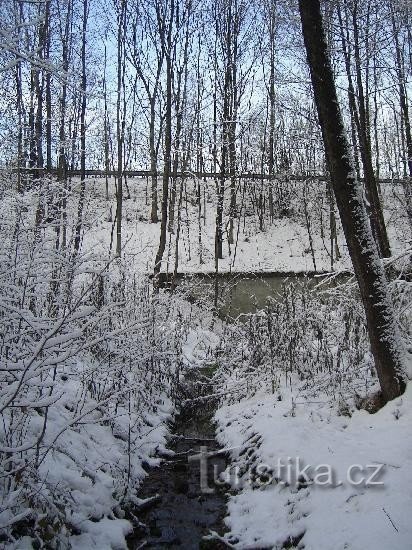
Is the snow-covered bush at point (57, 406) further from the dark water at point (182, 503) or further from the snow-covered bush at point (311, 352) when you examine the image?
the snow-covered bush at point (311, 352)

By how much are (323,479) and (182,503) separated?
1.44 meters

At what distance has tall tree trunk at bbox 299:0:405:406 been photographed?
4.92 metres

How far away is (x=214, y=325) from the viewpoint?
1314 centimetres

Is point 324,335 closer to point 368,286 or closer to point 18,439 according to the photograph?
point 368,286

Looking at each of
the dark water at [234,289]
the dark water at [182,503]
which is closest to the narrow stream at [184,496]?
the dark water at [182,503]

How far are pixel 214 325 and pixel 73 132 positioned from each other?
38.4 ft

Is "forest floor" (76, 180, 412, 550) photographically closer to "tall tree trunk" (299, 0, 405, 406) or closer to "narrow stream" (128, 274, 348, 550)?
"narrow stream" (128, 274, 348, 550)

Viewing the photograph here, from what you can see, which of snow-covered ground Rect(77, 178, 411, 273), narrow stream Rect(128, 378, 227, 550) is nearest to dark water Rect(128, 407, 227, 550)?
narrow stream Rect(128, 378, 227, 550)

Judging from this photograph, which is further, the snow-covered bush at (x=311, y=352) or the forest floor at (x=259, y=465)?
the snow-covered bush at (x=311, y=352)

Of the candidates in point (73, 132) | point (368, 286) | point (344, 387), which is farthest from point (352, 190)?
point (73, 132)

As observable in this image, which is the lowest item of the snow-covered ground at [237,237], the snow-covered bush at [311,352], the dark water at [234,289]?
the snow-covered bush at [311,352]

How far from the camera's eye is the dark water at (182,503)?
385cm

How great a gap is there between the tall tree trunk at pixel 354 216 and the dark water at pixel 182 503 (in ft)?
7.29

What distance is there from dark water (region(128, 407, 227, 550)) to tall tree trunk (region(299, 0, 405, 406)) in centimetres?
222
